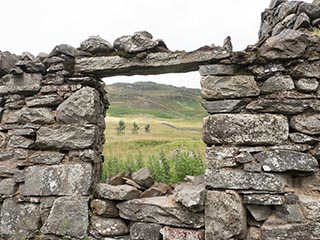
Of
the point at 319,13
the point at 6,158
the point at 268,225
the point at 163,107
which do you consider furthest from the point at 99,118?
the point at 163,107

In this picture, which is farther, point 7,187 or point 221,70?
point 7,187

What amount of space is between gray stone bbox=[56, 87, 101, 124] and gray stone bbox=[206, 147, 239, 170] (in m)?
1.55

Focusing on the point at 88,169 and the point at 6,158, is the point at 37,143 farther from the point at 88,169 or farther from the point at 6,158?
the point at 88,169

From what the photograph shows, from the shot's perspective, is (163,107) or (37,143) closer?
(37,143)

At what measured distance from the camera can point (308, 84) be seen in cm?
368

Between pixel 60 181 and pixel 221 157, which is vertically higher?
pixel 221 157

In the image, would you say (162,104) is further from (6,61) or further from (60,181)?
(60,181)

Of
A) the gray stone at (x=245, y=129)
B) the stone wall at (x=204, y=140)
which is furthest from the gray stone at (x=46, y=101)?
the gray stone at (x=245, y=129)

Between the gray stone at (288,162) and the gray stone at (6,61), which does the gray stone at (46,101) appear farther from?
the gray stone at (288,162)

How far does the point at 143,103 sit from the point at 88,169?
182 ft

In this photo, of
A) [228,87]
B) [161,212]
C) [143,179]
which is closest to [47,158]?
[143,179]

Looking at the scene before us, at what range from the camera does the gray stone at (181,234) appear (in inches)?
147

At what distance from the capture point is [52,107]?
447 centimetres

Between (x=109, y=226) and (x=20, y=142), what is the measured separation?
158 centimetres
